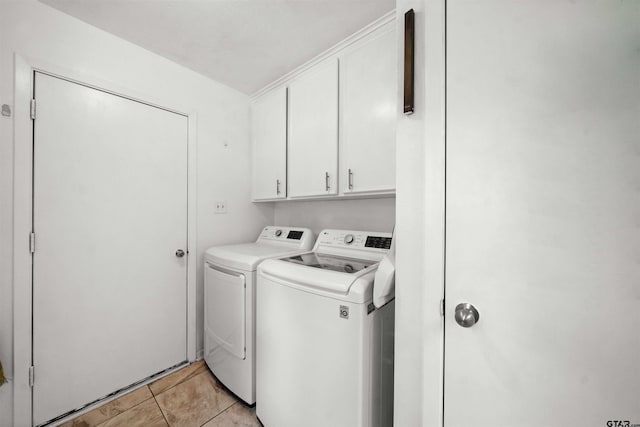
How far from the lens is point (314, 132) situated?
1.83 meters

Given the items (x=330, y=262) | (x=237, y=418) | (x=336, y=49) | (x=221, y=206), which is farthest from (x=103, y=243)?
(x=336, y=49)

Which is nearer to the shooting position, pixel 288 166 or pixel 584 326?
pixel 584 326

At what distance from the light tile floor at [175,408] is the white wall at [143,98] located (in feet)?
1.13

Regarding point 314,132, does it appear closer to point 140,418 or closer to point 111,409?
point 140,418

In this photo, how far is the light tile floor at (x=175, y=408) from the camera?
1.42m

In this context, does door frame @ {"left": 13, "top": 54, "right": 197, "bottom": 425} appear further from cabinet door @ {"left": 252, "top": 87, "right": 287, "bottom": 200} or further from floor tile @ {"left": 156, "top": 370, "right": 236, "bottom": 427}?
cabinet door @ {"left": 252, "top": 87, "right": 287, "bottom": 200}

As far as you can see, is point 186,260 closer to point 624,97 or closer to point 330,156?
point 330,156

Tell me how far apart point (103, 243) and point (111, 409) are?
1061mm

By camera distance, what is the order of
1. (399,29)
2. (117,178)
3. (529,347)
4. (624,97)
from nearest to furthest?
(624,97), (529,347), (399,29), (117,178)

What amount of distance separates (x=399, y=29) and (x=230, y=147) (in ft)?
5.81

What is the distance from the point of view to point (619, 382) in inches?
22.4

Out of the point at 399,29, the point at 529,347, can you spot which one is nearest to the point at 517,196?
the point at 529,347

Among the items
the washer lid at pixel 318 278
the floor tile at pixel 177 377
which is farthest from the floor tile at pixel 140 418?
the washer lid at pixel 318 278

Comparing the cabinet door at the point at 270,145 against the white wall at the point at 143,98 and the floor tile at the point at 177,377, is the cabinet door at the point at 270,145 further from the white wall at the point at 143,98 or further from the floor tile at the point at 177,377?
the floor tile at the point at 177,377
